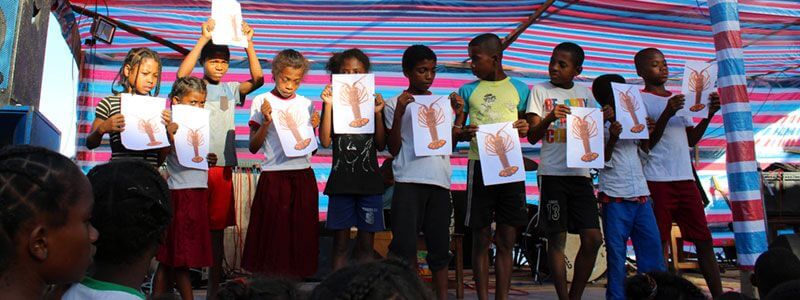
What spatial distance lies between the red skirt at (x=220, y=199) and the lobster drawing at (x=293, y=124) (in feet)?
1.69

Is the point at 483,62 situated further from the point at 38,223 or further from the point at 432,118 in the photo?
the point at 38,223

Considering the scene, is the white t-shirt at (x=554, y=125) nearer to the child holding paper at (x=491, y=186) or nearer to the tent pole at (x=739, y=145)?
the child holding paper at (x=491, y=186)

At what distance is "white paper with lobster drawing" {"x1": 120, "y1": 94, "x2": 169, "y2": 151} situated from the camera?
13.0 ft

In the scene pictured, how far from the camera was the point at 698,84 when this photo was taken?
4.69 m

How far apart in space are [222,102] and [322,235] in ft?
6.95

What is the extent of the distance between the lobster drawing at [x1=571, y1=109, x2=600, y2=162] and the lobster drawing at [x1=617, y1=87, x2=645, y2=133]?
11.0 inches

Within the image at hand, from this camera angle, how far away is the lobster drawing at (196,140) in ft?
14.0

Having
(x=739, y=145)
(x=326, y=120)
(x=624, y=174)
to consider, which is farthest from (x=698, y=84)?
(x=326, y=120)

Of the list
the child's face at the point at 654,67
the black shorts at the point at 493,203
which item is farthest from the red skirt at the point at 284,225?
the child's face at the point at 654,67

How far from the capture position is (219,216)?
15.0 ft

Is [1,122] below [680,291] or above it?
above

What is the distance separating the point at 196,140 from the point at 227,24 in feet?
2.61

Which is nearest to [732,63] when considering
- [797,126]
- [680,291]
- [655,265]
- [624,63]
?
[655,265]

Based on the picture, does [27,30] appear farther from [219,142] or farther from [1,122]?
[219,142]
